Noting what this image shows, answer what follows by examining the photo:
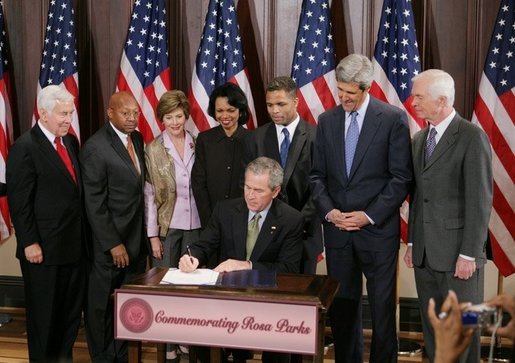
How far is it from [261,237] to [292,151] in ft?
2.71

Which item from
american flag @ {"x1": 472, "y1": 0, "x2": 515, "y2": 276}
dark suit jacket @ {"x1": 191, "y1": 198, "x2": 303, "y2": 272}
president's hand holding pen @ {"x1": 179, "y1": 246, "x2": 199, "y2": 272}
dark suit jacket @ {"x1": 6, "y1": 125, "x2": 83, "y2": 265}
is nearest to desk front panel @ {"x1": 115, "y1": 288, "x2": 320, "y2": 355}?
president's hand holding pen @ {"x1": 179, "y1": 246, "x2": 199, "y2": 272}

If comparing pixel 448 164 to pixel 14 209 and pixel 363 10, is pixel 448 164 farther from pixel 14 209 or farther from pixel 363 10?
pixel 14 209

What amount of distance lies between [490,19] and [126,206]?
9.02ft

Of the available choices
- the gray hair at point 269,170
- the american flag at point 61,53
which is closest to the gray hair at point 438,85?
the gray hair at point 269,170

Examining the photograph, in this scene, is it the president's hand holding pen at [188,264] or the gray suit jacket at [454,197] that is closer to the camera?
the president's hand holding pen at [188,264]

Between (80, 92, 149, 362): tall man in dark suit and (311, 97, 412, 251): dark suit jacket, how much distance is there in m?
1.13

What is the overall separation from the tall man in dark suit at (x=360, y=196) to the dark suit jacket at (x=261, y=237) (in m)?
0.36

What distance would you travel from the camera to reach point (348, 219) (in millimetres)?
4008

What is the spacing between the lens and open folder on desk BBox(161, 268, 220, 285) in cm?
331

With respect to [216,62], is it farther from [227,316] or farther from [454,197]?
[227,316]

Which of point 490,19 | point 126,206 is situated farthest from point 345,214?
point 490,19

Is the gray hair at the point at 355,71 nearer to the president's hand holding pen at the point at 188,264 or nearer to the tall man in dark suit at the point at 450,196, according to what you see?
the tall man in dark suit at the point at 450,196

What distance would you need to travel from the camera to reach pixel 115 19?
562 centimetres

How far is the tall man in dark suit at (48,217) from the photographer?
4.15m
